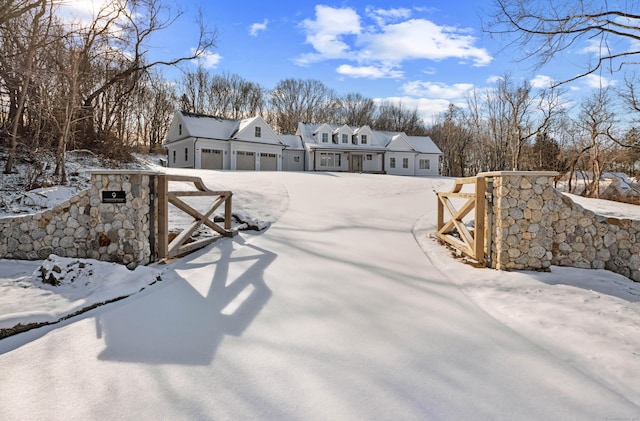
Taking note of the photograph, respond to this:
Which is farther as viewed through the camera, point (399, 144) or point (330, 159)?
point (399, 144)

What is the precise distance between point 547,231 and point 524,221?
1.30 feet

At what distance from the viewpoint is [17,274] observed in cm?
450

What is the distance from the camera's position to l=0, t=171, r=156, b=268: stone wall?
4895mm

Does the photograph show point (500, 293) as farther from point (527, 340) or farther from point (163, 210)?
point (163, 210)

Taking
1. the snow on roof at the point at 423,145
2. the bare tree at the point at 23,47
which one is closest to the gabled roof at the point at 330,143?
the snow on roof at the point at 423,145

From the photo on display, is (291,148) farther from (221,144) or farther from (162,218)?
(162,218)

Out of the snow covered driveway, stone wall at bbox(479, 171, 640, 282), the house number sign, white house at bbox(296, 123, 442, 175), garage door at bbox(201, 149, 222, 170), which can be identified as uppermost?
white house at bbox(296, 123, 442, 175)

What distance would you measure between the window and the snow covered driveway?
2660 centimetres

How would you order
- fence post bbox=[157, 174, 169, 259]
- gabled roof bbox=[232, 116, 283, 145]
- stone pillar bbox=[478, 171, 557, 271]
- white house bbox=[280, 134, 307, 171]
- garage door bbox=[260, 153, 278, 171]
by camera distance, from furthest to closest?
white house bbox=[280, 134, 307, 171]
garage door bbox=[260, 153, 278, 171]
gabled roof bbox=[232, 116, 283, 145]
fence post bbox=[157, 174, 169, 259]
stone pillar bbox=[478, 171, 557, 271]

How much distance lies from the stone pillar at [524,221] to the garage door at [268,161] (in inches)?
936

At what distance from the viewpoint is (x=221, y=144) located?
1004 inches

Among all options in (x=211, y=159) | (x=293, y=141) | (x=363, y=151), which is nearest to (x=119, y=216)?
(x=211, y=159)

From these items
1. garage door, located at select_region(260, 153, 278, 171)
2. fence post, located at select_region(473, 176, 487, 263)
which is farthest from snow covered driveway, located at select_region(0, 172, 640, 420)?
garage door, located at select_region(260, 153, 278, 171)

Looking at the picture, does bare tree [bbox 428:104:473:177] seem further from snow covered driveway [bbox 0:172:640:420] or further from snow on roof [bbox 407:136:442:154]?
snow covered driveway [bbox 0:172:640:420]
